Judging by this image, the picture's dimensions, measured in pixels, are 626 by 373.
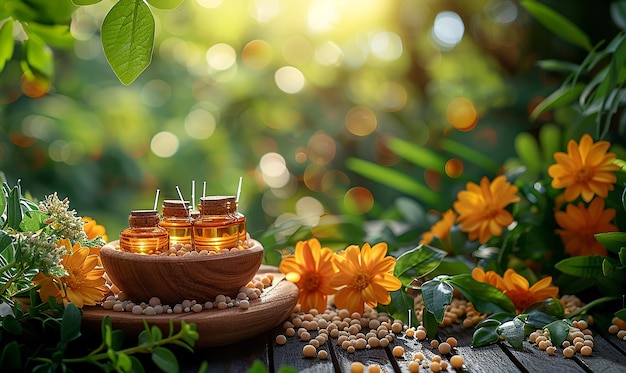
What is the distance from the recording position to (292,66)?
1.98m

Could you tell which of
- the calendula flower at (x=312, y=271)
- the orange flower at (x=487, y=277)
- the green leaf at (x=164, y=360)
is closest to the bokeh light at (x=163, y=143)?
the calendula flower at (x=312, y=271)

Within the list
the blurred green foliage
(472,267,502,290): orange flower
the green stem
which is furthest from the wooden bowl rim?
the blurred green foliage

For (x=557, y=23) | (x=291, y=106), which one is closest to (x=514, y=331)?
(x=557, y=23)

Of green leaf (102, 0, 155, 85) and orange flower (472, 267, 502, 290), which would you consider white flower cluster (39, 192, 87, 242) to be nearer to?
green leaf (102, 0, 155, 85)

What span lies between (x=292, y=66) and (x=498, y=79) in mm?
651

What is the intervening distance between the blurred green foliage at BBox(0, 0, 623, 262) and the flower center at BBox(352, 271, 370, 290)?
580 millimetres

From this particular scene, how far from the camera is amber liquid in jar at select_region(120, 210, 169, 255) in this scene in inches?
28.7

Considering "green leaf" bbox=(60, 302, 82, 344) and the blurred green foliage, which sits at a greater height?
the blurred green foliage

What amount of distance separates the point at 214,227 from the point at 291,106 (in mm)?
1205

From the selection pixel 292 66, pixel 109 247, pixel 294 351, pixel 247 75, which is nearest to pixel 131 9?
pixel 109 247

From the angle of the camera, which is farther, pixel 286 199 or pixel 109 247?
pixel 286 199

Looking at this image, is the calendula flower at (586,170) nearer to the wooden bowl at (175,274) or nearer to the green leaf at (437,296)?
the green leaf at (437,296)

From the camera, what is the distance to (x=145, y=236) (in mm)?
727

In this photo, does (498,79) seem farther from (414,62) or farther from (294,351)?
(294,351)
